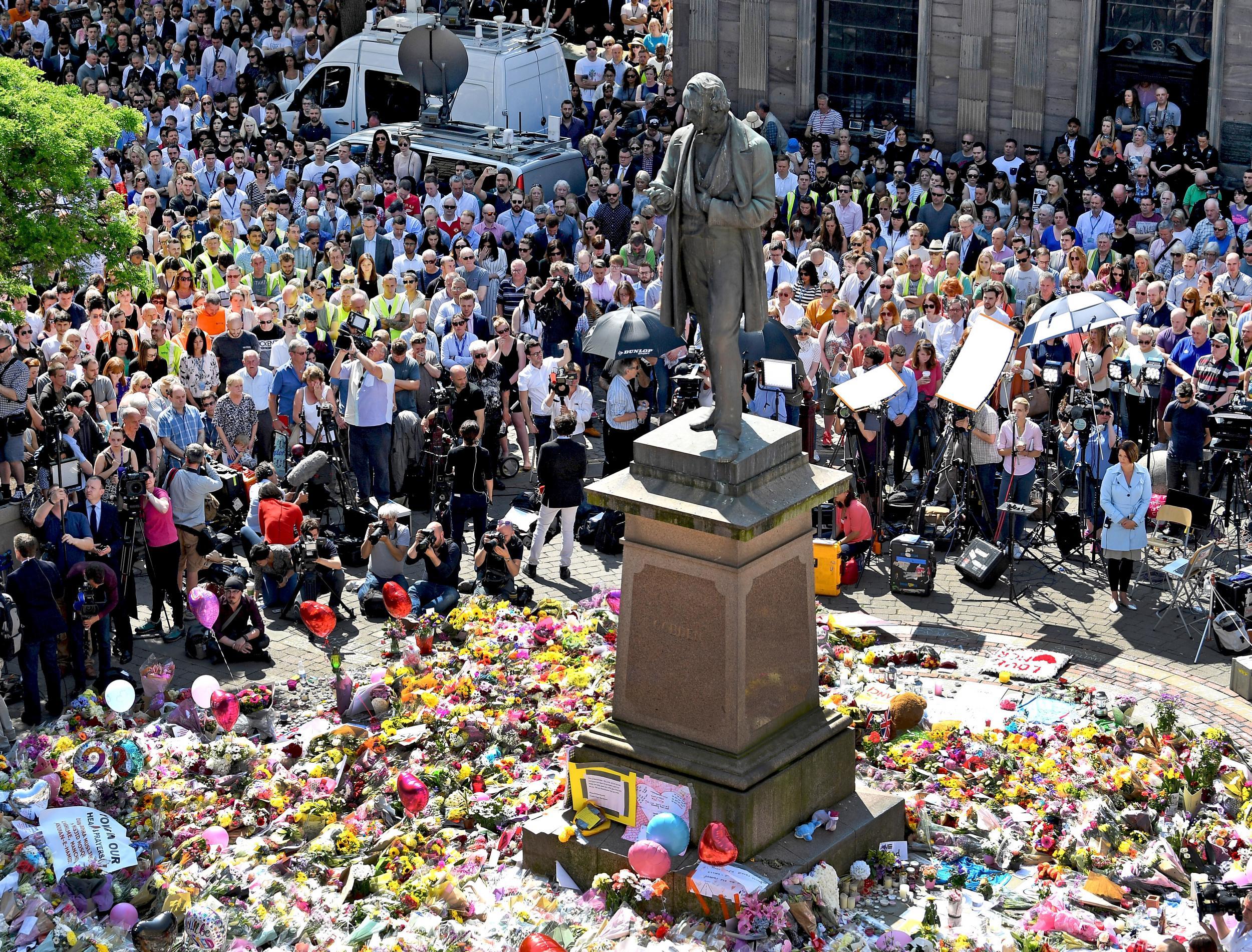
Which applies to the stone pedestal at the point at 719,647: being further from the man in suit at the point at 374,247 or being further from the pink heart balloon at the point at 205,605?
the man in suit at the point at 374,247

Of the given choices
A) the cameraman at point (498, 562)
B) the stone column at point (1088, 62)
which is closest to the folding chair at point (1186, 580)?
the cameraman at point (498, 562)

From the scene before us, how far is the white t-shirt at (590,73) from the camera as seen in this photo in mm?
30641

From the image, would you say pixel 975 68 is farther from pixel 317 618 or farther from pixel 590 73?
pixel 317 618

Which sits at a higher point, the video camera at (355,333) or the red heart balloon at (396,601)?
the video camera at (355,333)

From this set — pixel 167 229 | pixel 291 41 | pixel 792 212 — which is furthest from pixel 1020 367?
pixel 291 41

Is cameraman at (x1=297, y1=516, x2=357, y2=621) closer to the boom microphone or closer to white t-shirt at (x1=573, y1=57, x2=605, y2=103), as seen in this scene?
the boom microphone

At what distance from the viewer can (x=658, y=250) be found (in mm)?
23359

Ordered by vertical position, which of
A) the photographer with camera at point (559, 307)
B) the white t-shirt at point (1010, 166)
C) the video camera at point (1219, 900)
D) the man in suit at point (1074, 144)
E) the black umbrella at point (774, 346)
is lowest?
the video camera at point (1219, 900)

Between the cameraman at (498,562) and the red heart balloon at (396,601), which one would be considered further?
the cameraman at (498,562)

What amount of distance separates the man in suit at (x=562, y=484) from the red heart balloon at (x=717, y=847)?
243 inches

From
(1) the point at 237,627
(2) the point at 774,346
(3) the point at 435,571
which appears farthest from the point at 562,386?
(1) the point at 237,627

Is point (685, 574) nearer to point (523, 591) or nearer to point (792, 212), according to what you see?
point (523, 591)

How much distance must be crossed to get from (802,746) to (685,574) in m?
1.37

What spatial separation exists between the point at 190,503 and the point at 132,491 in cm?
65
